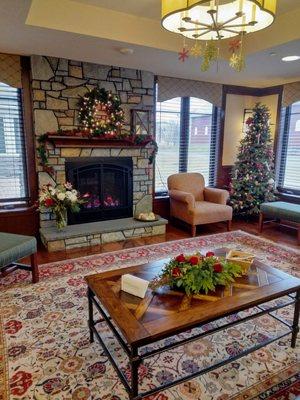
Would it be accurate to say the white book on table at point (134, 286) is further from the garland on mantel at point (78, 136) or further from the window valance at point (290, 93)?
the window valance at point (290, 93)

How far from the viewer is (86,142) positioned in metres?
3.95

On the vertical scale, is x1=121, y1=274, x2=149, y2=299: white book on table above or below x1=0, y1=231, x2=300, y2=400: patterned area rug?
above

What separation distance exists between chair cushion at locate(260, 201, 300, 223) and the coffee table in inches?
90.0

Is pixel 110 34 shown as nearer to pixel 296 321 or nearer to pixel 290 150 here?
pixel 296 321

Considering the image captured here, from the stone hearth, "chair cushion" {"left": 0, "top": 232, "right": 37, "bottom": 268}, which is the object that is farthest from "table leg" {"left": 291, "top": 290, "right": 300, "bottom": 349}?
the stone hearth

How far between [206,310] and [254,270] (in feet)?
2.28

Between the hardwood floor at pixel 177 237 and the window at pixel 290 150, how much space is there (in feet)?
2.74

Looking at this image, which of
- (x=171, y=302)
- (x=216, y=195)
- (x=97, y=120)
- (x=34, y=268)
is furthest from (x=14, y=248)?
(x=216, y=195)

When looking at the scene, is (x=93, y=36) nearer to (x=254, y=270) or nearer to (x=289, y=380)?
(x=254, y=270)

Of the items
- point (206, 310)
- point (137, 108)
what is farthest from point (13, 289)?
point (137, 108)

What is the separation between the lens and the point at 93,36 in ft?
9.39

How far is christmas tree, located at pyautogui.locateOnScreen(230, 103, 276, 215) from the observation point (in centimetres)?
497

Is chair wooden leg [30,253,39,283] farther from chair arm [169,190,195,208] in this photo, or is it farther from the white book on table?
chair arm [169,190,195,208]

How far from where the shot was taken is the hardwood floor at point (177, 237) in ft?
11.7
